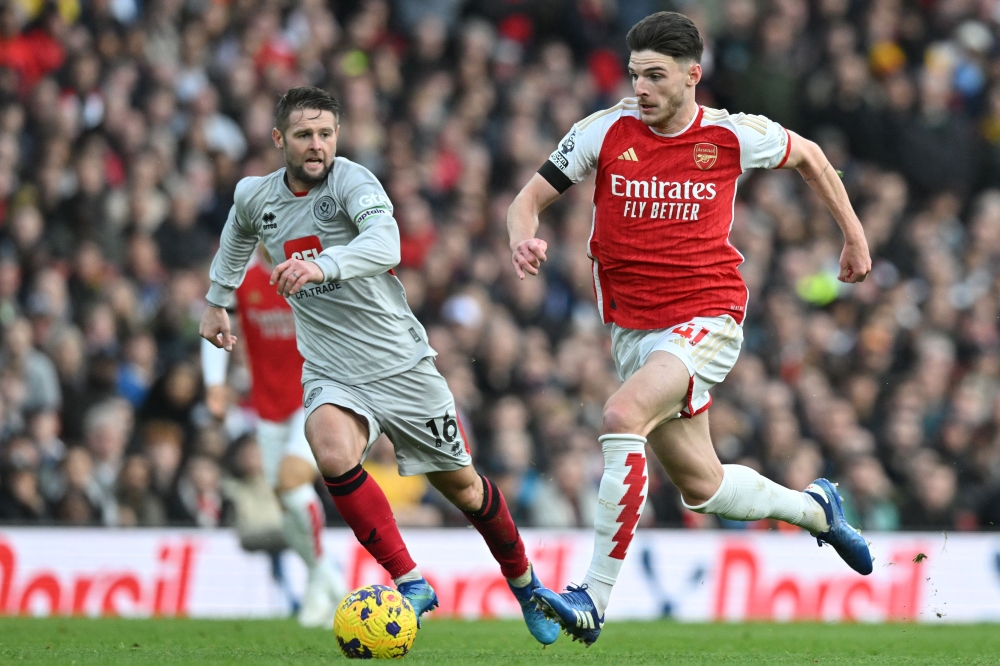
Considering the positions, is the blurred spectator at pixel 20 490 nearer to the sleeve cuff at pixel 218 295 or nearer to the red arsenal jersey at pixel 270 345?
the red arsenal jersey at pixel 270 345

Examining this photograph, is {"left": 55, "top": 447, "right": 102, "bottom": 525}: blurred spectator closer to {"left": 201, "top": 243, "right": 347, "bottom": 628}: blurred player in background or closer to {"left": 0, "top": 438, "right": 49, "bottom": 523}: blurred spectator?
{"left": 0, "top": 438, "right": 49, "bottom": 523}: blurred spectator

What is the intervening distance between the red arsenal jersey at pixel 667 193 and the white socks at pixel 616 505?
73 centimetres

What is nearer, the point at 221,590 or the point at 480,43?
the point at 221,590

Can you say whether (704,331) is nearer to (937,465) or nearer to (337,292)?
(337,292)

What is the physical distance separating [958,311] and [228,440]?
698 cm

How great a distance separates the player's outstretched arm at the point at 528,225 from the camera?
6641 mm

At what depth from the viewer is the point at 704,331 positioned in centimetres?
703

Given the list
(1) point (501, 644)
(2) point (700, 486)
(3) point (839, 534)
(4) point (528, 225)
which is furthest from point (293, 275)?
(3) point (839, 534)

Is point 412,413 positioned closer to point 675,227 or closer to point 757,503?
point 675,227

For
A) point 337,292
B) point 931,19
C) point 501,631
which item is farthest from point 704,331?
point 931,19

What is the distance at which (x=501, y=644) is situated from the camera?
8422mm

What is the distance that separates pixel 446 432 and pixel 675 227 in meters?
1.51

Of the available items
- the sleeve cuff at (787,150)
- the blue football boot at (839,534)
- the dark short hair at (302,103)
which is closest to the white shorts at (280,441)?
the dark short hair at (302,103)

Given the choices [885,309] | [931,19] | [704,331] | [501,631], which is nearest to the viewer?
[704,331]
